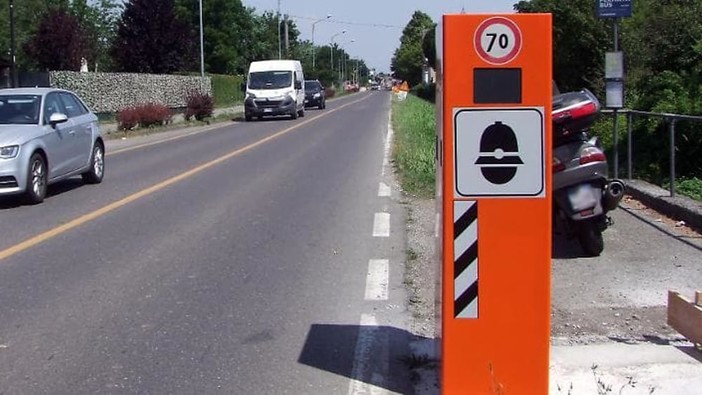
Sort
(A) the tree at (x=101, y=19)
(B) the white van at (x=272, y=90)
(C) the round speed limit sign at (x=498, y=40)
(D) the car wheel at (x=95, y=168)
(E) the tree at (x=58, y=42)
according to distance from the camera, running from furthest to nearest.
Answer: (A) the tree at (x=101, y=19), (E) the tree at (x=58, y=42), (B) the white van at (x=272, y=90), (D) the car wheel at (x=95, y=168), (C) the round speed limit sign at (x=498, y=40)

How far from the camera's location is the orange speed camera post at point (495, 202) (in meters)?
4.25

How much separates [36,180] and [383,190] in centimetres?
493

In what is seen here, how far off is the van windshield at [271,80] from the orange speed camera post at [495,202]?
117 feet

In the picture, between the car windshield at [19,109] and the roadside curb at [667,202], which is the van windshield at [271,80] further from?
the roadside curb at [667,202]

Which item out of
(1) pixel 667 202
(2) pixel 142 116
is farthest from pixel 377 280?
(2) pixel 142 116

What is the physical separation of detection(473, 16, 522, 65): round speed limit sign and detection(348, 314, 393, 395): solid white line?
1916 millimetres

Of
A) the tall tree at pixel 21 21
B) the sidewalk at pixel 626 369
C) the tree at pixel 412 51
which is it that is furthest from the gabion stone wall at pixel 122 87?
the tree at pixel 412 51

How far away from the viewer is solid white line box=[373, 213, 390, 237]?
982 cm

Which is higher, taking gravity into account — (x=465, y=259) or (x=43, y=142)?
(x=43, y=142)

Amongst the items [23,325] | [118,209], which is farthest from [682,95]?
[23,325]

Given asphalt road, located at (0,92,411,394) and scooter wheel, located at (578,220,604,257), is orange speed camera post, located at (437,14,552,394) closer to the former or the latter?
asphalt road, located at (0,92,411,394)

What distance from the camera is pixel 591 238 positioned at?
317 inches

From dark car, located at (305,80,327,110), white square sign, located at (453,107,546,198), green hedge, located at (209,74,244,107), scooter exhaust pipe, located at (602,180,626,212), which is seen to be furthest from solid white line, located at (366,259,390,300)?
green hedge, located at (209,74,244,107)

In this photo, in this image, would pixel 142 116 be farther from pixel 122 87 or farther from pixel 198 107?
pixel 122 87
